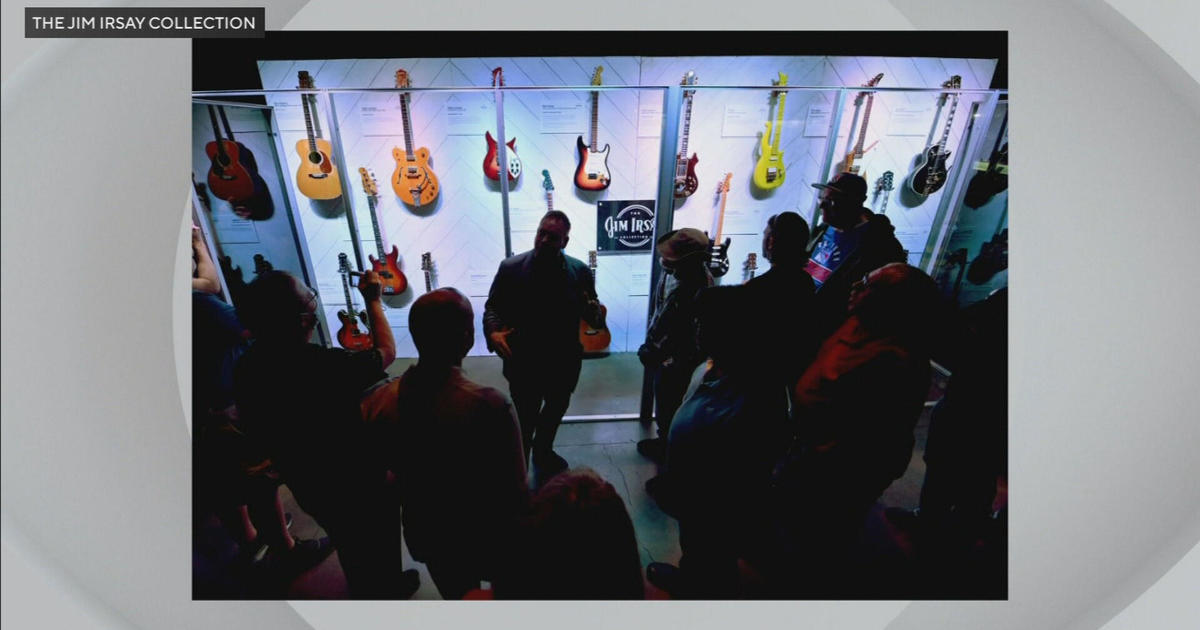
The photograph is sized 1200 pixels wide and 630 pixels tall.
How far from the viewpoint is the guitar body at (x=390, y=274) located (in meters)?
1.79

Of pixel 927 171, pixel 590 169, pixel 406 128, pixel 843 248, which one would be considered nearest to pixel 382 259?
pixel 406 128

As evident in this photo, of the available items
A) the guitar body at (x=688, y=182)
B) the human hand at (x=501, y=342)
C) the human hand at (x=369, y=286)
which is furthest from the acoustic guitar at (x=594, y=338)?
the human hand at (x=369, y=286)

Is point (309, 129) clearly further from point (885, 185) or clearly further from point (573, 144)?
point (885, 185)

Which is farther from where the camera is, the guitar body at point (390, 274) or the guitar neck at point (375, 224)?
the guitar neck at point (375, 224)

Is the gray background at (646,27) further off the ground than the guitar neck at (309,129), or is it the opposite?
the guitar neck at (309,129)

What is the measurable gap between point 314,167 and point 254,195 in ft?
1.47

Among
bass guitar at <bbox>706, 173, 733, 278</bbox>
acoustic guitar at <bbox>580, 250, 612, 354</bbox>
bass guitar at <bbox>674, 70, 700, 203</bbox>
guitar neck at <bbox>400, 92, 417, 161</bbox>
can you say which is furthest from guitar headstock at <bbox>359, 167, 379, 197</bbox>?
bass guitar at <bbox>706, 173, 733, 278</bbox>

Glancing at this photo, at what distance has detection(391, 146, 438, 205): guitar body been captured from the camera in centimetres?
210

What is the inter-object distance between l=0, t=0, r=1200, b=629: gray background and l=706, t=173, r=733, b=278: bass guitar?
688 mm

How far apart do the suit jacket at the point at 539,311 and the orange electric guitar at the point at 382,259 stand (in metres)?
0.57

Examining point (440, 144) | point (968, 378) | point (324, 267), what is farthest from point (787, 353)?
point (440, 144)

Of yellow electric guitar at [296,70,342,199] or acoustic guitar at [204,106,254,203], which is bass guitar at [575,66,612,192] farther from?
acoustic guitar at [204,106,254,203]

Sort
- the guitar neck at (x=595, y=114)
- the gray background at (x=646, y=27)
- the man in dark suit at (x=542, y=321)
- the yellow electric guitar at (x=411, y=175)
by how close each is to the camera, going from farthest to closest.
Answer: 1. the guitar neck at (x=595, y=114)
2. the yellow electric guitar at (x=411, y=175)
3. the man in dark suit at (x=542, y=321)
4. the gray background at (x=646, y=27)

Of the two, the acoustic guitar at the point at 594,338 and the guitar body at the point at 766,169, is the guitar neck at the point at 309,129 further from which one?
the guitar body at the point at 766,169
